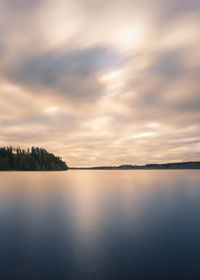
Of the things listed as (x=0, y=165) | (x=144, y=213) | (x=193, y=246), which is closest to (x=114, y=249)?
(x=193, y=246)

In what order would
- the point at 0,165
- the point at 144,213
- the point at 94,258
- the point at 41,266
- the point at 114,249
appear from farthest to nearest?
the point at 0,165, the point at 144,213, the point at 114,249, the point at 94,258, the point at 41,266

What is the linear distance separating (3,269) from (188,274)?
34.4 feet

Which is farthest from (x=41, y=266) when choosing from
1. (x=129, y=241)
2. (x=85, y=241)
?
(x=129, y=241)

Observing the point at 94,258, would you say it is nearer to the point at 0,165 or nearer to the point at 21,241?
the point at 21,241

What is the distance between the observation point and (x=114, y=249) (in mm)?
13328

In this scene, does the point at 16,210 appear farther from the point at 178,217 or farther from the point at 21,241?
the point at 178,217

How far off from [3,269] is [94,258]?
5384 millimetres

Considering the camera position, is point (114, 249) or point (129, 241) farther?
point (129, 241)

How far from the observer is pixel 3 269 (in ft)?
35.0

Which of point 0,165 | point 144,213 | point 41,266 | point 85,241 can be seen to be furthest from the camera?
point 0,165

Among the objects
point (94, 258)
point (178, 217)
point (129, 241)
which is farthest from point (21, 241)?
point (178, 217)

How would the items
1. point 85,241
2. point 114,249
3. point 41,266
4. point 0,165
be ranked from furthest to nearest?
point 0,165 < point 85,241 < point 114,249 < point 41,266

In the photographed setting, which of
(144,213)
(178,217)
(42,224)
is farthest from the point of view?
(144,213)

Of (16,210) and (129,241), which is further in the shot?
(16,210)
